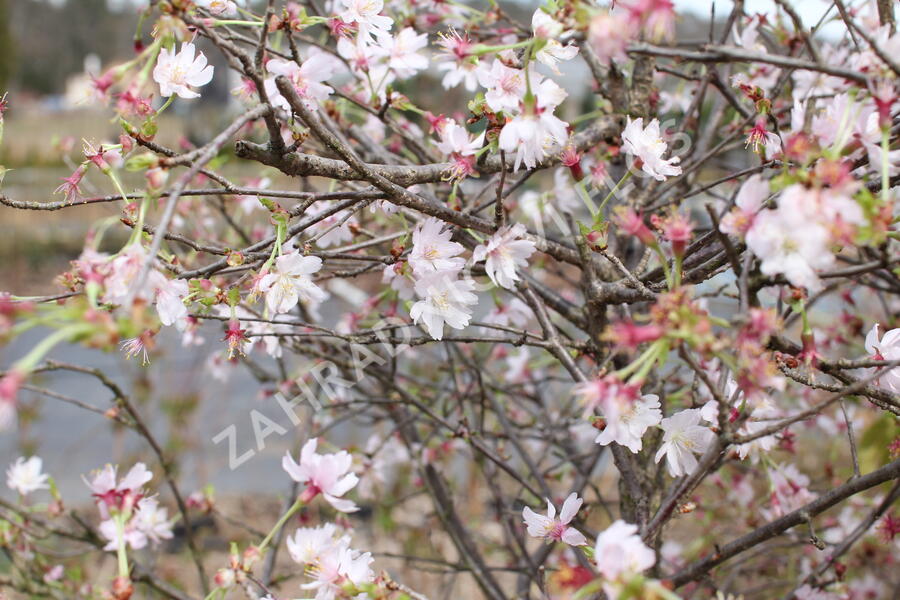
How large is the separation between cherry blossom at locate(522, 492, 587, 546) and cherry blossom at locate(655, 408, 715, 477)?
0.51 feet

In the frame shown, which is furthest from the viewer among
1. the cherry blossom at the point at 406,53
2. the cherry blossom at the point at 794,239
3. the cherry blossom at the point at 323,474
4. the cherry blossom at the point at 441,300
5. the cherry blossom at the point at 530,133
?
the cherry blossom at the point at 406,53

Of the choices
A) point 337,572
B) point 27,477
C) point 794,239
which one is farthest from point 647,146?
point 27,477

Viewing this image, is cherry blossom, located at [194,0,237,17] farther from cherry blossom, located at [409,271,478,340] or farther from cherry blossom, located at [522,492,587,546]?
cherry blossom, located at [522,492,587,546]

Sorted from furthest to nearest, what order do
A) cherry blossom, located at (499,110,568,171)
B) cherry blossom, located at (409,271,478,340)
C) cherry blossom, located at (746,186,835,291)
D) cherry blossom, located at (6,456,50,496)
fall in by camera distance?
cherry blossom, located at (6,456,50,496)
cherry blossom, located at (409,271,478,340)
cherry blossom, located at (499,110,568,171)
cherry blossom, located at (746,186,835,291)

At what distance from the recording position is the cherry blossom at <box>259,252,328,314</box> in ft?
3.94

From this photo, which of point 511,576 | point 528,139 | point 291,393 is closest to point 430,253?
point 528,139

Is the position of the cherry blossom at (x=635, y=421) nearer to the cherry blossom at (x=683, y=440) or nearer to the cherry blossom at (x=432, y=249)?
the cherry blossom at (x=683, y=440)

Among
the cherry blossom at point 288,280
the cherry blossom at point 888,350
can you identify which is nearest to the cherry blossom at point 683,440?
the cherry blossom at point 888,350

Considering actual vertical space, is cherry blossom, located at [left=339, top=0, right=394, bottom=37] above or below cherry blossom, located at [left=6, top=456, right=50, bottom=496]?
above

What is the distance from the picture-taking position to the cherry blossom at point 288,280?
1.20 metres

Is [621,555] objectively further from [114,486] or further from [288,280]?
[114,486]

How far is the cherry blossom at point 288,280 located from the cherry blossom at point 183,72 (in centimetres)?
31

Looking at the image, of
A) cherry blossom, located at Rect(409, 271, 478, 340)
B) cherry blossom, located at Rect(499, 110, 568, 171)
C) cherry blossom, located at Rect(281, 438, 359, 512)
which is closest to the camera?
cherry blossom, located at Rect(499, 110, 568, 171)

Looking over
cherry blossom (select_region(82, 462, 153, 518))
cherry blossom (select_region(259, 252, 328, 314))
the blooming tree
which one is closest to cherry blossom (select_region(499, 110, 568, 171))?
the blooming tree
